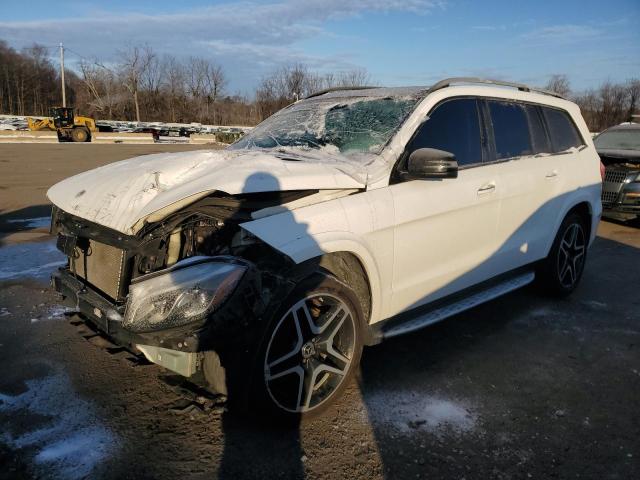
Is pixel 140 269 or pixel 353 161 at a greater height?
pixel 353 161

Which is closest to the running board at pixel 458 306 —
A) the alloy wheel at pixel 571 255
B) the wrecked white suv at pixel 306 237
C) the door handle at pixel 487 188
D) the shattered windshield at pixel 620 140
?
the wrecked white suv at pixel 306 237

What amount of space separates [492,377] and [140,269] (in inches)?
95.0

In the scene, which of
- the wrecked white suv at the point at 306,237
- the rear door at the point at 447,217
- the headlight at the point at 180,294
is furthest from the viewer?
the rear door at the point at 447,217

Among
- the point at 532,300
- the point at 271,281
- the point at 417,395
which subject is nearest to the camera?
the point at 271,281

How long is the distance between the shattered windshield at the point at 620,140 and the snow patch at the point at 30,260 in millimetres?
9865

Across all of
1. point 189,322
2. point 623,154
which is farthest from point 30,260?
point 623,154

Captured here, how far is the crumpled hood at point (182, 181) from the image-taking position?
2688 millimetres

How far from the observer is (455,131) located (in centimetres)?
371

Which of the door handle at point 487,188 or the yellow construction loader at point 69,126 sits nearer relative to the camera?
the door handle at point 487,188

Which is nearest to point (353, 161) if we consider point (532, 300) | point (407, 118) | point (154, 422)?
point (407, 118)

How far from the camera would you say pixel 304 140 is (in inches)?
149

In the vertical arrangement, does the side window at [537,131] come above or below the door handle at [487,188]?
above

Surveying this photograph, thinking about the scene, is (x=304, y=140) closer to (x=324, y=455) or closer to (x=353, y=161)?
(x=353, y=161)

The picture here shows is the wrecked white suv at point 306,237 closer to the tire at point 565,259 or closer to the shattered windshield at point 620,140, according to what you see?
the tire at point 565,259
